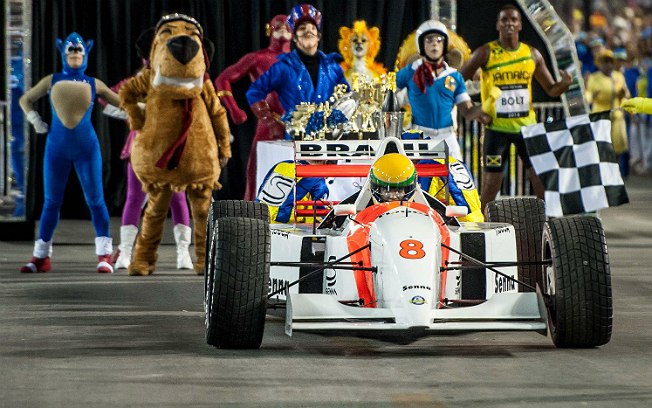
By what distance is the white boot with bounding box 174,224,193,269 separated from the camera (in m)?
12.5

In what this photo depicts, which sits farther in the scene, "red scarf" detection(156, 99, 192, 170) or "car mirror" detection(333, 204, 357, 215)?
"red scarf" detection(156, 99, 192, 170)

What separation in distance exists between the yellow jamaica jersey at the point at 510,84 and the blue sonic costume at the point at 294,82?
1.38 m

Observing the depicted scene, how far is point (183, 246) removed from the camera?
12.6m

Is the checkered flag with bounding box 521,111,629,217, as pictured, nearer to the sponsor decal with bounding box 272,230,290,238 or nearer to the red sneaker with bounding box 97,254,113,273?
the red sneaker with bounding box 97,254,113,273

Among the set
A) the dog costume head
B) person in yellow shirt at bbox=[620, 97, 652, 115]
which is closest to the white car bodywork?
person in yellow shirt at bbox=[620, 97, 652, 115]

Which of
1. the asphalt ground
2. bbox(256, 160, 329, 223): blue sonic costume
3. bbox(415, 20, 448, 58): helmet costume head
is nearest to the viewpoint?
the asphalt ground

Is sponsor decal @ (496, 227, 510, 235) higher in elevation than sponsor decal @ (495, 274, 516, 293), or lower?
higher

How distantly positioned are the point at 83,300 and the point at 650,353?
13.2ft

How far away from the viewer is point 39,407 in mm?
6668

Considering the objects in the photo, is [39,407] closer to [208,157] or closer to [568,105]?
[208,157]

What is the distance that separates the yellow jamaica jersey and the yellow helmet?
543 centimetres

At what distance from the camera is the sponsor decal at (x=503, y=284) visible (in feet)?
28.7

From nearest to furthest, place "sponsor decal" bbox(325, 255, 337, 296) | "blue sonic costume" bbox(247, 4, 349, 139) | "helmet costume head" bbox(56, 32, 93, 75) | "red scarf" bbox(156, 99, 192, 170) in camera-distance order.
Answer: "sponsor decal" bbox(325, 255, 337, 296) → "red scarf" bbox(156, 99, 192, 170) → "helmet costume head" bbox(56, 32, 93, 75) → "blue sonic costume" bbox(247, 4, 349, 139)

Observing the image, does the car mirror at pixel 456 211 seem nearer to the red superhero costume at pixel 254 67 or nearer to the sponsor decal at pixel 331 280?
the sponsor decal at pixel 331 280
